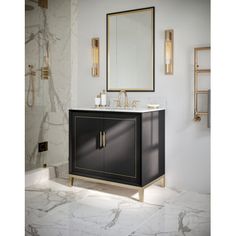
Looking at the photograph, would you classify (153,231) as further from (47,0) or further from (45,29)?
(47,0)

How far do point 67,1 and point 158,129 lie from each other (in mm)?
2177

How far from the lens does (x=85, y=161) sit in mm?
3791

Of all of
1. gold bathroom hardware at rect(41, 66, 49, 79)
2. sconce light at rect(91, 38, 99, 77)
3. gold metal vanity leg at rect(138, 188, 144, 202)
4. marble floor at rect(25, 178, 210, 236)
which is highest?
sconce light at rect(91, 38, 99, 77)

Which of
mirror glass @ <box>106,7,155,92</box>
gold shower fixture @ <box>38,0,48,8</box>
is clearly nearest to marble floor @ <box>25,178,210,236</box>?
mirror glass @ <box>106,7,155,92</box>

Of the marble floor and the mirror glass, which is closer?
the marble floor

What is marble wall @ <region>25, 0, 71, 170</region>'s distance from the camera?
4.24 meters

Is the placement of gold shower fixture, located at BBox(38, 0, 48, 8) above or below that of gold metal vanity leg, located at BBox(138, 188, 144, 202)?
above

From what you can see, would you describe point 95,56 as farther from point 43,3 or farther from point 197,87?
point 197,87

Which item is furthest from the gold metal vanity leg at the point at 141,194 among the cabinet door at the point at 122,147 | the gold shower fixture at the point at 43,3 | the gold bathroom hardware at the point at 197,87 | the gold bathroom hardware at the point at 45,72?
the gold shower fixture at the point at 43,3

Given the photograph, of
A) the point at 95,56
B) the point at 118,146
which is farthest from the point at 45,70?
the point at 118,146

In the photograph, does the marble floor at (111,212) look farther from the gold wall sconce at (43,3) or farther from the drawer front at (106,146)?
the gold wall sconce at (43,3)

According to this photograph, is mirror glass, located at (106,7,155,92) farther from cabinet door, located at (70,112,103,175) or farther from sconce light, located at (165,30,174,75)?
cabinet door, located at (70,112,103,175)

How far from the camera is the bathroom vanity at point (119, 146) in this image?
340 centimetres
